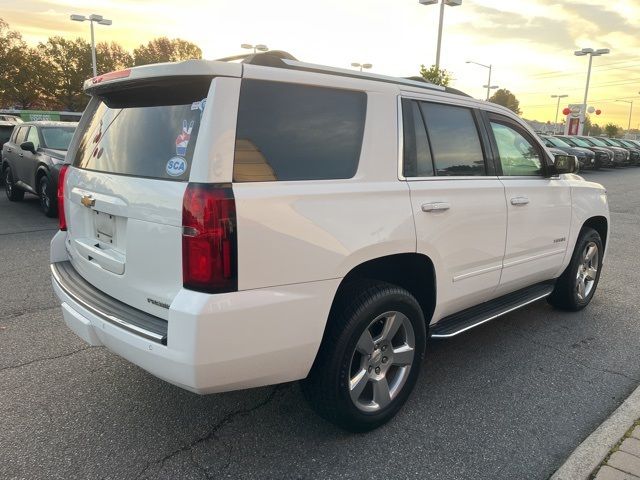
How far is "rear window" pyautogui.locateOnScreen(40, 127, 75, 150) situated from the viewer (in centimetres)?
993

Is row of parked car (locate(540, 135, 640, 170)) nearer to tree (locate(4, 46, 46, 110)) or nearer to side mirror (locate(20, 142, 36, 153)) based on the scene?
side mirror (locate(20, 142, 36, 153))

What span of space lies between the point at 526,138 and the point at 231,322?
10.2ft

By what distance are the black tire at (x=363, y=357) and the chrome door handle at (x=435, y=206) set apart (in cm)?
51

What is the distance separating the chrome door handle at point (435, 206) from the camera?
2996mm

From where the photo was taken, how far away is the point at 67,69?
51.6 meters

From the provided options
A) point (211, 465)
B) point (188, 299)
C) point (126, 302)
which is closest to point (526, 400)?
point (211, 465)

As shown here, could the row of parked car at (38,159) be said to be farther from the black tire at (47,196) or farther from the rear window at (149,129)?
the rear window at (149,129)

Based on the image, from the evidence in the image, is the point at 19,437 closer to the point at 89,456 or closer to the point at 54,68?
the point at 89,456

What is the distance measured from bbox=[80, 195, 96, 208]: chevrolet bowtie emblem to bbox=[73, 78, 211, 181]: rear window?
0.56 feet

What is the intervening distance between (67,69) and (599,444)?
58.7 m

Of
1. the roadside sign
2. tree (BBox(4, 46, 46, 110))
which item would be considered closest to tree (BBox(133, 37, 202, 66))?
tree (BBox(4, 46, 46, 110))

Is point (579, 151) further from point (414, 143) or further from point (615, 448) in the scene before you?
point (615, 448)

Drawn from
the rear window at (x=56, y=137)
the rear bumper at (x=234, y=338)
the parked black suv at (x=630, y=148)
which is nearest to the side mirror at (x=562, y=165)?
the rear bumper at (x=234, y=338)

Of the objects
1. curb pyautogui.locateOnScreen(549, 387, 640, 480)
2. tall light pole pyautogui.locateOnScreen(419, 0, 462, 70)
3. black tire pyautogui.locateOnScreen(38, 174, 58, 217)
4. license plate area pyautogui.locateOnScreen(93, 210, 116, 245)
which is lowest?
curb pyautogui.locateOnScreen(549, 387, 640, 480)
